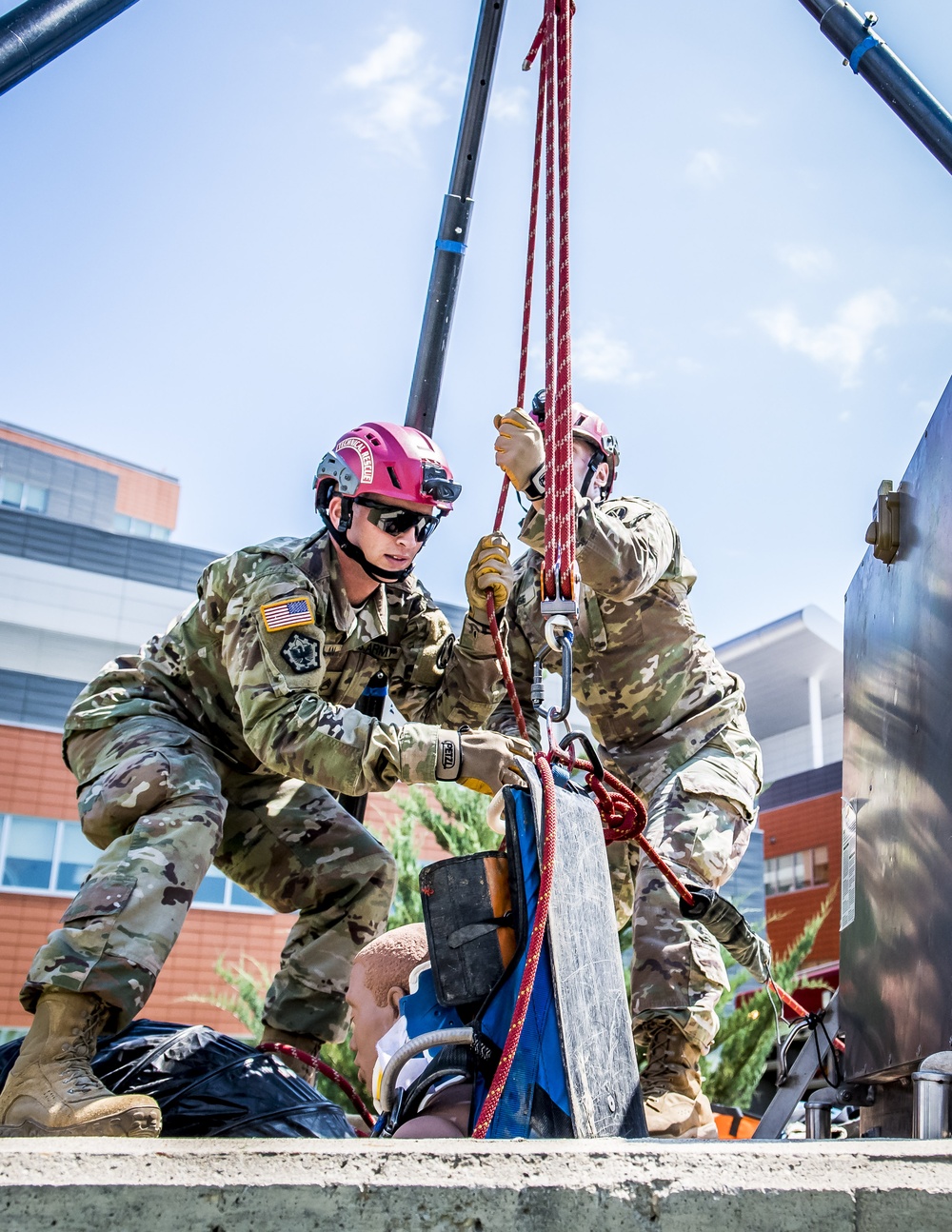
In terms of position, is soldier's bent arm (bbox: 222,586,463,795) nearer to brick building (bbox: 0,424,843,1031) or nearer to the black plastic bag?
the black plastic bag

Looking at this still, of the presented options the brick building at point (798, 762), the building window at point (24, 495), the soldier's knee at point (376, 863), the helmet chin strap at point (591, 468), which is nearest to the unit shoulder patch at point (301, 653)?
the soldier's knee at point (376, 863)

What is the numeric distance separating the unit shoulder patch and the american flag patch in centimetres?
5

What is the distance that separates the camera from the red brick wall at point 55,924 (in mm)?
19047

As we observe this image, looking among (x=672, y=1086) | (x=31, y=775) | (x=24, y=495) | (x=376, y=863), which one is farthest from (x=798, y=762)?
(x=672, y=1086)

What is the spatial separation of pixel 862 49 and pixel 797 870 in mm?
20743

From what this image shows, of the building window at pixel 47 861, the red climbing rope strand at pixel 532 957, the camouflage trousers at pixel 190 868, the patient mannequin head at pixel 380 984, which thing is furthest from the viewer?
the building window at pixel 47 861

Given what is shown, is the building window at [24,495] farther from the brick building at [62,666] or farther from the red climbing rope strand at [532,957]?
the red climbing rope strand at [532,957]

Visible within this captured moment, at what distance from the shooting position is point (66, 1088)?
10.2 ft

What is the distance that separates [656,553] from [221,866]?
6.48ft

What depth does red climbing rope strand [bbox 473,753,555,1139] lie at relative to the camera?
2189 millimetres

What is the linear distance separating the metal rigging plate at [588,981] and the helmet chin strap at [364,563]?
5.93 feet

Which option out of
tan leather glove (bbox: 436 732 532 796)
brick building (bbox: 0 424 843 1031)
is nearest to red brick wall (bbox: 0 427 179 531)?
brick building (bbox: 0 424 843 1031)

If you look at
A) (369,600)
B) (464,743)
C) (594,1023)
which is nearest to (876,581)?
(464,743)

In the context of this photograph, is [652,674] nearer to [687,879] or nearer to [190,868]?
[687,879]
